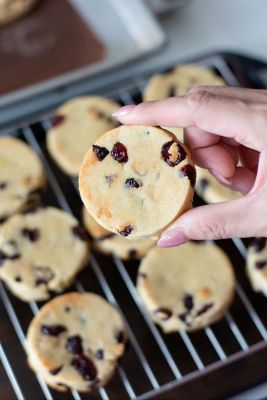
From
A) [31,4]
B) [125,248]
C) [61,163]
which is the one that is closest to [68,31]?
[31,4]

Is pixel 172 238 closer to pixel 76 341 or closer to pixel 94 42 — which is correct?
pixel 76 341

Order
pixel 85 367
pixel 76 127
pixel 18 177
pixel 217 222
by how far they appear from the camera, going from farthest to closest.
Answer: pixel 76 127, pixel 18 177, pixel 85 367, pixel 217 222

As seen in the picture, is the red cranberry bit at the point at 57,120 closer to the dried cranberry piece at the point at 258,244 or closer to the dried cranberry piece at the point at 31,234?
the dried cranberry piece at the point at 31,234

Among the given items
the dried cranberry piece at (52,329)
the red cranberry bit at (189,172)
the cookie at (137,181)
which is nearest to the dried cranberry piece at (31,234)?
the dried cranberry piece at (52,329)

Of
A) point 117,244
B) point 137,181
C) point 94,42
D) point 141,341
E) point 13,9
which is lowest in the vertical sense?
point 141,341

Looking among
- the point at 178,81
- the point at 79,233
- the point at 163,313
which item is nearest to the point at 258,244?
the point at 163,313

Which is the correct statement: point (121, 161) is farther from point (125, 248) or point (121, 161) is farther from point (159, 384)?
point (159, 384)
